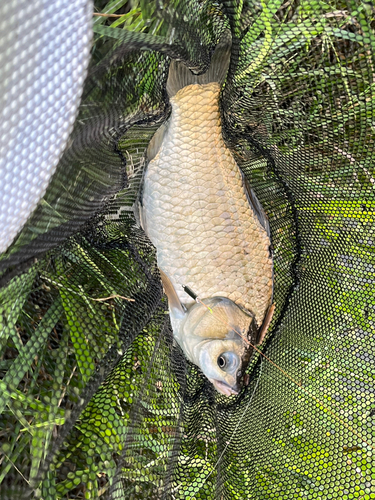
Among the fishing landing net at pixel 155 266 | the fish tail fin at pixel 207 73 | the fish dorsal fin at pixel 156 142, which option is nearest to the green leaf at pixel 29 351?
the fishing landing net at pixel 155 266

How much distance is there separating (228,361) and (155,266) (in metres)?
0.49

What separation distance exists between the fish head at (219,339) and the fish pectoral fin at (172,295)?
0.03m

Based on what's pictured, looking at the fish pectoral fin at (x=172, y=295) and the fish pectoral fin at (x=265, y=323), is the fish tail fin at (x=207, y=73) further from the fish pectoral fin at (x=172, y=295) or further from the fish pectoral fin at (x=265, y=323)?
the fish pectoral fin at (x=265, y=323)

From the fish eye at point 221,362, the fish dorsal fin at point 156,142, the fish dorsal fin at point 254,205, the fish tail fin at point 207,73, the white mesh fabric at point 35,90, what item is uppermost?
the white mesh fabric at point 35,90

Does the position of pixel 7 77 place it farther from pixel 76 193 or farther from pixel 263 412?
pixel 263 412

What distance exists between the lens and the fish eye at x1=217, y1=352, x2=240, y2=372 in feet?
4.38

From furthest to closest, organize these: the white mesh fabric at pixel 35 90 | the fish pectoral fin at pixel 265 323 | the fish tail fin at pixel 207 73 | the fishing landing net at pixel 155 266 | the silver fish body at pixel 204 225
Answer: the fish pectoral fin at pixel 265 323, the silver fish body at pixel 204 225, the fish tail fin at pixel 207 73, the fishing landing net at pixel 155 266, the white mesh fabric at pixel 35 90

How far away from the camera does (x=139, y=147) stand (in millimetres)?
1316

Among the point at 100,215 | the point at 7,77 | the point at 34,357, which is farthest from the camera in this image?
the point at 100,215

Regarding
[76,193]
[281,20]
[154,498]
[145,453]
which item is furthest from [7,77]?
[154,498]

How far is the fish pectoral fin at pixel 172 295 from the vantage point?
4.67 ft

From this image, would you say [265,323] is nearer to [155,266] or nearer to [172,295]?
[172,295]

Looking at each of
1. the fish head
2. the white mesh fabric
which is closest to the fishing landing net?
the white mesh fabric

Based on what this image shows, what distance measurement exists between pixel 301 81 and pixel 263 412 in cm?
137
